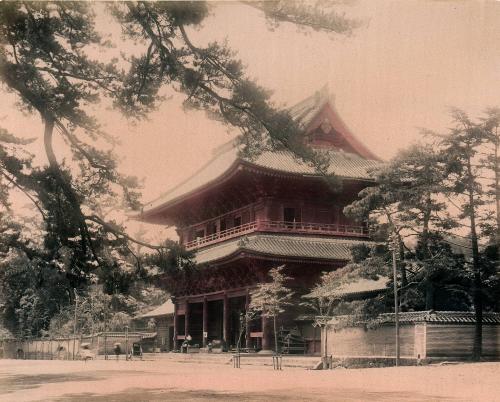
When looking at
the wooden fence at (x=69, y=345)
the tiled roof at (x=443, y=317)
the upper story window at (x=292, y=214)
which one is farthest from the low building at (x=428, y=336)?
the wooden fence at (x=69, y=345)

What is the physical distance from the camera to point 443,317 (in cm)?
2392

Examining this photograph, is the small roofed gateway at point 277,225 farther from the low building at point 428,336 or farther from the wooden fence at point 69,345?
the wooden fence at point 69,345

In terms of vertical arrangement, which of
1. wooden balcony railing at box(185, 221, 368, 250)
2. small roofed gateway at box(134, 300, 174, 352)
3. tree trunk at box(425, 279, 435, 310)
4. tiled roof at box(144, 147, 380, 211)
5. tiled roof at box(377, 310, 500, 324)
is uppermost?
tiled roof at box(144, 147, 380, 211)

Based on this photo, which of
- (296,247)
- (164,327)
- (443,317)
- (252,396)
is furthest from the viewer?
(164,327)

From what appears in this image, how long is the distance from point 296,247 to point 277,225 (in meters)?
1.87

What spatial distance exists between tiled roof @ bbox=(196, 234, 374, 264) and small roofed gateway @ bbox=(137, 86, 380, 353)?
5 cm

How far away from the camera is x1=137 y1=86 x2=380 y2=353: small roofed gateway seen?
31.0 meters

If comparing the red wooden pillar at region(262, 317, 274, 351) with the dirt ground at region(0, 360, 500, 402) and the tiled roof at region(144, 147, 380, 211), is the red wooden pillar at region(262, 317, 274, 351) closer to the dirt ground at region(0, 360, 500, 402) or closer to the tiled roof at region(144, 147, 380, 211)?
the tiled roof at region(144, 147, 380, 211)

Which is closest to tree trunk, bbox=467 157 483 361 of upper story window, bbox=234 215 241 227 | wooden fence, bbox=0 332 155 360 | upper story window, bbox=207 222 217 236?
upper story window, bbox=234 215 241 227

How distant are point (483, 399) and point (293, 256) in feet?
58.7

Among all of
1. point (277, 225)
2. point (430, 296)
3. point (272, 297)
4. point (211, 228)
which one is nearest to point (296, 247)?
point (277, 225)

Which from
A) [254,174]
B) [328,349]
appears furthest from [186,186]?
[328,349]

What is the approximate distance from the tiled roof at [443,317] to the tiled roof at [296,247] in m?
5.86

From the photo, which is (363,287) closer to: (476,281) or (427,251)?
(427,251)
